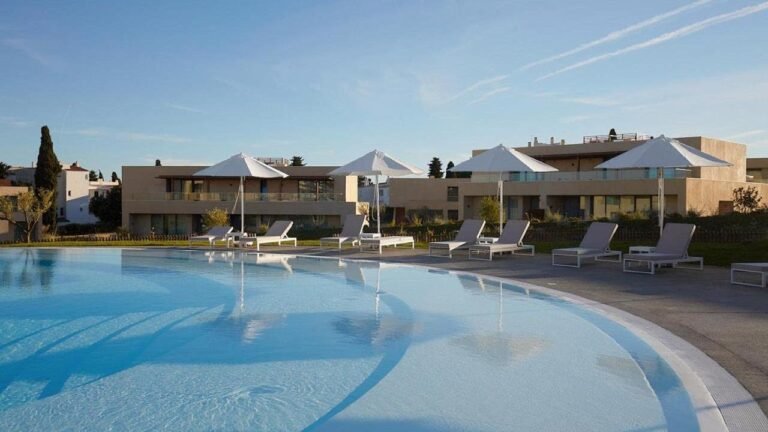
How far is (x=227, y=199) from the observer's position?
42844 millimetres

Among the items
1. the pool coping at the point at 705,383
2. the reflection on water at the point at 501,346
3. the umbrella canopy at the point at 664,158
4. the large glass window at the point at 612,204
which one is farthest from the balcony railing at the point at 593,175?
the reflection on water at the point at 501,346

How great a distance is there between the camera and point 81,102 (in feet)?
99.8

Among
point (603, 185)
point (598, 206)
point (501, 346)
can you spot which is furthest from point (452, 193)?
point (501, 346)

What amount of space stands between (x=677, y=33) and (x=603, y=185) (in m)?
14.2

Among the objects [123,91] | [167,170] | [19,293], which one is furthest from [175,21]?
[167,170]

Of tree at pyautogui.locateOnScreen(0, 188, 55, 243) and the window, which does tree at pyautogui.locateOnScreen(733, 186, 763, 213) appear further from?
tree at pyautogui.locateOnScreen(0, 188, 55, 243)

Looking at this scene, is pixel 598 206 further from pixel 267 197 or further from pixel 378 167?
pixel 378 167

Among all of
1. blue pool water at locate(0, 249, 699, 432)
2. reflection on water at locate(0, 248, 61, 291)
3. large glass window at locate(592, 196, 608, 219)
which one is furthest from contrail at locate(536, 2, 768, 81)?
reflection on water at locate(0, 248, 61, 291)

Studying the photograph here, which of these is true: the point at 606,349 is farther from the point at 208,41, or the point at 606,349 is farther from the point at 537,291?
the point at 208,41

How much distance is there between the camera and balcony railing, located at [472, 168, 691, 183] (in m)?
32.7

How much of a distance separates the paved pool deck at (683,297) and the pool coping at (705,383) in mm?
103

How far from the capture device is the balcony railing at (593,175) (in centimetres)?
3266

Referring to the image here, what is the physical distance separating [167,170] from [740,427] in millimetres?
48087

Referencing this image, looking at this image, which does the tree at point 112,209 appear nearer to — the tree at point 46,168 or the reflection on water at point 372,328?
the tree at point 46,168
